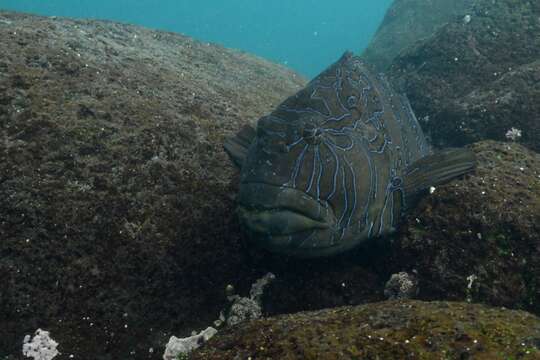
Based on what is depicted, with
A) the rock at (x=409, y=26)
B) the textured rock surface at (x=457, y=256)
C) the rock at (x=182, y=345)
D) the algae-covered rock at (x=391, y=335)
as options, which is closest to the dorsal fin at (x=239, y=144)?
the textured rock surface at (x=457, y=256)

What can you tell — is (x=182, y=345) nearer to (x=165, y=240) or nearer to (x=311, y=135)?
(x=165, y=240)

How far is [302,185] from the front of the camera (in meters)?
3.51

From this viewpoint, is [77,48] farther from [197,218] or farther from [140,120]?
[197,218]

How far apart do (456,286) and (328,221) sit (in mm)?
1389

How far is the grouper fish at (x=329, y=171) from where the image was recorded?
348cm

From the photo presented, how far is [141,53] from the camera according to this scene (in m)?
6.96

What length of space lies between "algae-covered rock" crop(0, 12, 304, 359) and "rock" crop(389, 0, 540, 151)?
11.6 ft

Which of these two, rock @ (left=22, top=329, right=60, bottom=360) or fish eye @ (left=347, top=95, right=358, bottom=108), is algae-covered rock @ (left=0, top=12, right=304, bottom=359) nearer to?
rock @ (left=22, top=329, right=60, bottom=360)

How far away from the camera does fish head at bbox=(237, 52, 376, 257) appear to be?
3441mm

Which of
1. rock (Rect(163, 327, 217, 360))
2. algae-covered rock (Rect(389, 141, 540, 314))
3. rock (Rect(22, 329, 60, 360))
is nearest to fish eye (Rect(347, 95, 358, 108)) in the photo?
algae-covered rock (Rect(389, 141, 540, 314))

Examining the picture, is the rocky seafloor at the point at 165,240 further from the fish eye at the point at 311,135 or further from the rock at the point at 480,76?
the rock at the point at 480,76

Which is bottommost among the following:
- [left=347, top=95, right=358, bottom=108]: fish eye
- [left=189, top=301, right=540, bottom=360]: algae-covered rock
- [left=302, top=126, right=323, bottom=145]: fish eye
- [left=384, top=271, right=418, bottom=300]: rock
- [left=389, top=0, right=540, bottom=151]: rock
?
[left=189, top=301, right=540, bottom=360]: algae-covered rock

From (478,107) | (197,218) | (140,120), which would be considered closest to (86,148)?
(140,120)

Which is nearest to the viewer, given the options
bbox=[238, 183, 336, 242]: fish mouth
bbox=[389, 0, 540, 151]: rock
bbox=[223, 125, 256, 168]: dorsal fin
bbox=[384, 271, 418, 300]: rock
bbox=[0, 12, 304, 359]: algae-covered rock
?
bbox=[238, 183, 336, 242]: fish mouth
